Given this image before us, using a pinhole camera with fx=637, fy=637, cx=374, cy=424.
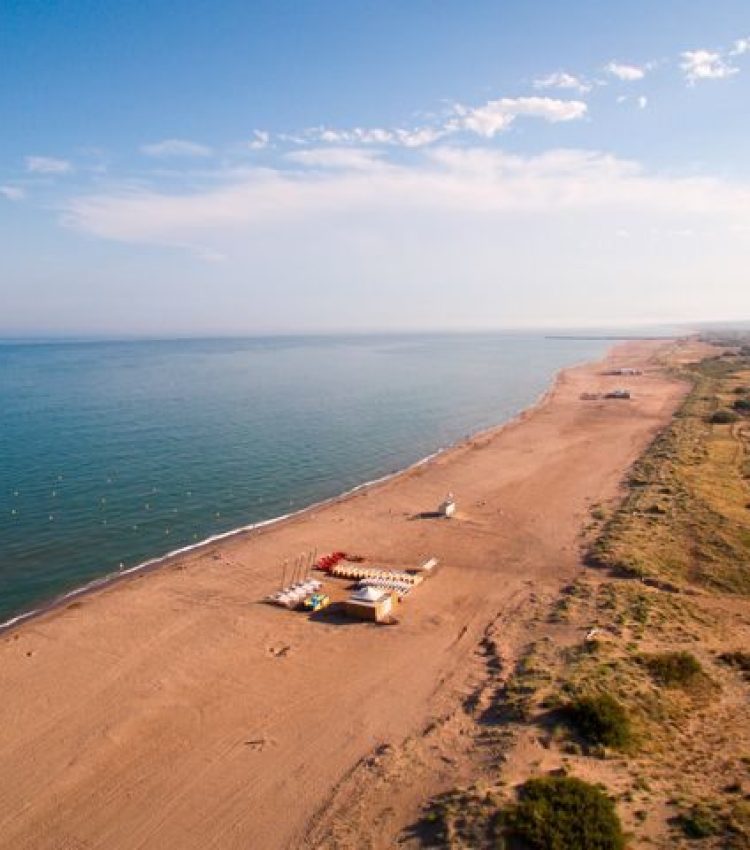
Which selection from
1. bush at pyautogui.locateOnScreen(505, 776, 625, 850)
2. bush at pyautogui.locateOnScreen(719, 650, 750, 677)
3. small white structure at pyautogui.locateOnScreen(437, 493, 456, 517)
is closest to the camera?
bush at pyautogui.locateOnScreen(505, 776, 625, 850)

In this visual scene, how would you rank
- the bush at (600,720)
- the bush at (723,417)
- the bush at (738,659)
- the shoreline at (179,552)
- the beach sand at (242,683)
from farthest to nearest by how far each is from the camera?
1. the bush at (723,417)
2. the shoreline at (179,552)
3. the bush at (738,659)
4. the bush at (600,720)
5. the beach sand at (242,683)

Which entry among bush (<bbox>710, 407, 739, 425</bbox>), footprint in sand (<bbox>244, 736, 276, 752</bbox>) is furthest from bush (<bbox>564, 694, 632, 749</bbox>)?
bush (<bbox>710, 407, 739, 425</bbox>)

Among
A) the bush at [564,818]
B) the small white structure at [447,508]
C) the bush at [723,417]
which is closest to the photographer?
the bush at [564,818]

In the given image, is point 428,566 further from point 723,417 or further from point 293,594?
point 723,417

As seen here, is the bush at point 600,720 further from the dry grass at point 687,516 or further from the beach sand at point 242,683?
the dry grass at point 687,516

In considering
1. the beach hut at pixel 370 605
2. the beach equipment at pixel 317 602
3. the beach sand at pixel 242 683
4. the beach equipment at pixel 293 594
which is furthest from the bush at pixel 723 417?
the beach equipment at pixel 317 602

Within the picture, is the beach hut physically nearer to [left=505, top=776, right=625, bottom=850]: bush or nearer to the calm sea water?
[left=505, top=776, right=625, bottom=850]: bush

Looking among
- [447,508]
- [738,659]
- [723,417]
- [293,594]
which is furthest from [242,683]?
[723,417]
